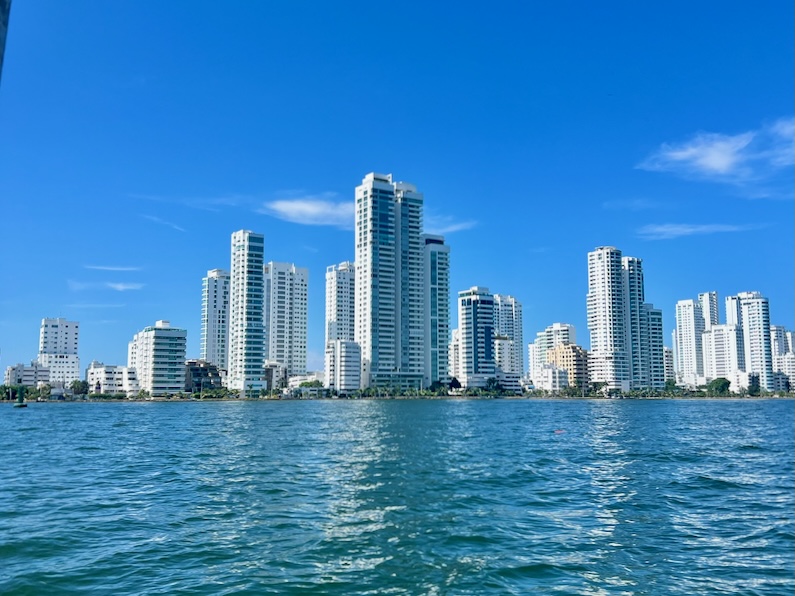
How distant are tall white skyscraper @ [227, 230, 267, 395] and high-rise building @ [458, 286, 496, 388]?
192 feet

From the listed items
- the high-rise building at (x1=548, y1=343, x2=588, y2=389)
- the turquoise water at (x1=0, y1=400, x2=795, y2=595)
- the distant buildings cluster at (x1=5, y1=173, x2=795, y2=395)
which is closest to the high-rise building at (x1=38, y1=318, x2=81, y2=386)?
the distant buildings cluster at (x1=5, y1=173, x2=795, y2=395)

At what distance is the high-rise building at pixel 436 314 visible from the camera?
171375 mm

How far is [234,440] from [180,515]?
82.9 ft

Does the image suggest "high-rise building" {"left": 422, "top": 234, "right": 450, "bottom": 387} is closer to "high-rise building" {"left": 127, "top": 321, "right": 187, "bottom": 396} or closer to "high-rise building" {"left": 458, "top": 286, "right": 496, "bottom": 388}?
"high-rise building" {"left": 458, "top": 286, "right": 496, "bottom": 388}

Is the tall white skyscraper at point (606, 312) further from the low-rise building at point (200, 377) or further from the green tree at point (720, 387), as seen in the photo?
the low-rise building at point (200, 377)

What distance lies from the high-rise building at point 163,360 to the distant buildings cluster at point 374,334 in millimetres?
225

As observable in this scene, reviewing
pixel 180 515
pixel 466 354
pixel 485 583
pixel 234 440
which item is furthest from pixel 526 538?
pixel 466 354

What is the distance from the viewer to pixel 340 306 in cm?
19625

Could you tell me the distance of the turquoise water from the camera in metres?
11.2

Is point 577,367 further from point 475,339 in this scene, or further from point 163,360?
point 163,360

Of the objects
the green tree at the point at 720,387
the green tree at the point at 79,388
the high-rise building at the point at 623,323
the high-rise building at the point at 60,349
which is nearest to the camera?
the green tree at the point at 79,388

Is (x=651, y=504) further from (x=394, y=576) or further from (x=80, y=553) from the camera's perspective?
(x=80, y=553)

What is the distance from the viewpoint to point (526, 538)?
46.0 feet

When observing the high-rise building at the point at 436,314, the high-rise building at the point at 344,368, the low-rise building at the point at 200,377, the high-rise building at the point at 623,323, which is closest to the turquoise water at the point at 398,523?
the high-rise building at the point at 344,368
